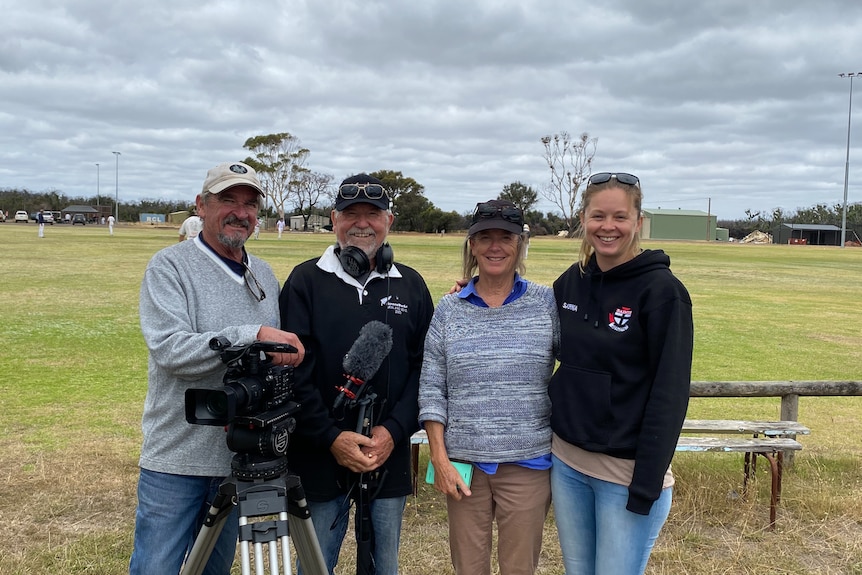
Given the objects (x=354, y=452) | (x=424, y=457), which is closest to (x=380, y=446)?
(x=354, y=452)

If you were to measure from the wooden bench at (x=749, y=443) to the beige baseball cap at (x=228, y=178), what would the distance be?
2270 millimetres

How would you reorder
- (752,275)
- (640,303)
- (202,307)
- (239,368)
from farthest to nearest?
(752,275)
(202,307)
(640,303)
(239,368)

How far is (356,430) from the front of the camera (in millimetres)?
3029

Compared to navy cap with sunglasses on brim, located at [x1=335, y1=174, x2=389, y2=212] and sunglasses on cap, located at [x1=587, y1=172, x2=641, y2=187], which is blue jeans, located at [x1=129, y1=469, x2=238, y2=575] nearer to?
navy cap with sunglasses on brim, located at [x1=335, y1=174, x2=389, y2=212]

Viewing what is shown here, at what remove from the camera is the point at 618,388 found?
280cm

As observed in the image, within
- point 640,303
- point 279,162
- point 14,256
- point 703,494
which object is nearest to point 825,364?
point 703,494

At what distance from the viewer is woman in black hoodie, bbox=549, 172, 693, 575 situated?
2691 millimetres

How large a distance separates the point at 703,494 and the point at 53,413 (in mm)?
6340

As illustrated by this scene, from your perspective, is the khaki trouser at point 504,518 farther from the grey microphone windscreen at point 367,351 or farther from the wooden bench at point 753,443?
the wooden bench at point 753,443

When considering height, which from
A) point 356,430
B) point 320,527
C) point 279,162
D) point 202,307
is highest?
point 279,162

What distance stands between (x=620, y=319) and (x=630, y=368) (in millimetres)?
208

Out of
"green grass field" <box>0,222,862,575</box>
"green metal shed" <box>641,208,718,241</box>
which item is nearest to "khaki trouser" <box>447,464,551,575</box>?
"green grass field" <box>0,222,862,575</box>

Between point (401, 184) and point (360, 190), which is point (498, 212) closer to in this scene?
point (360, 190)

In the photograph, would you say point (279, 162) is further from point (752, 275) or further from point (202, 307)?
point (202, 307)
